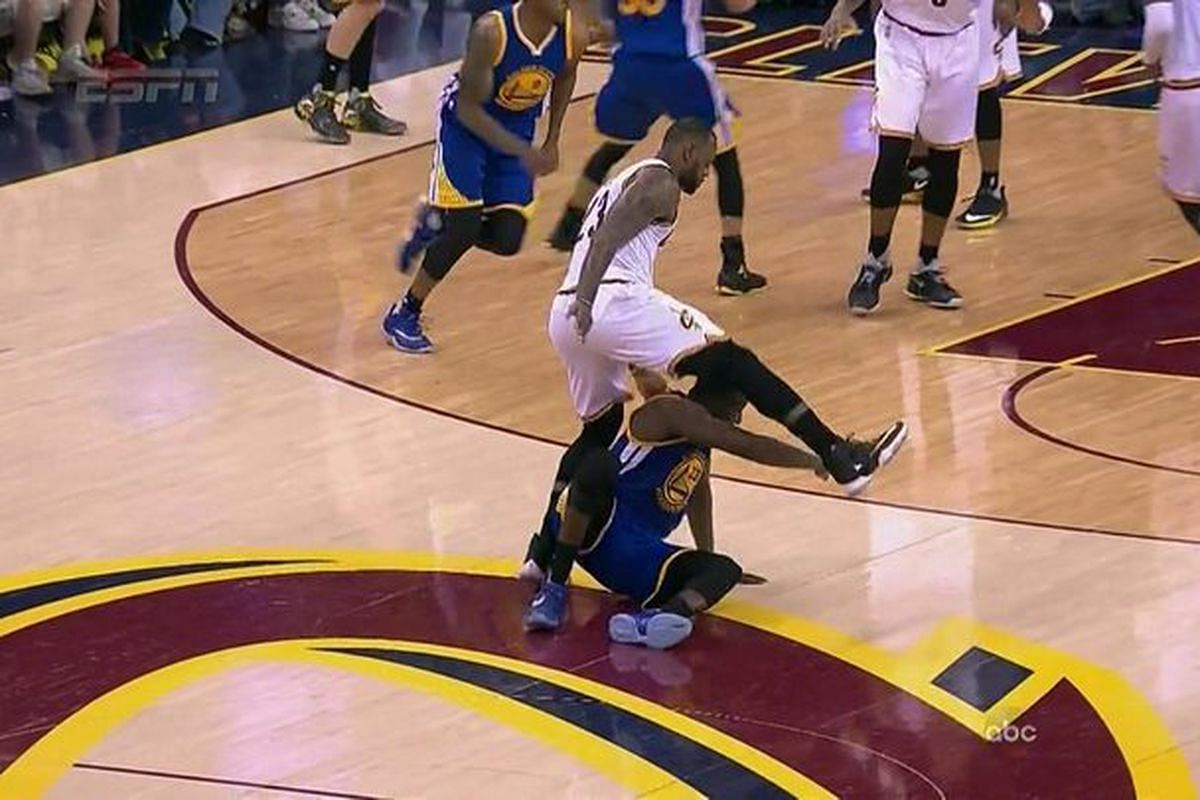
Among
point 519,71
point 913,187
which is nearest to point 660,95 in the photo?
point 519,71

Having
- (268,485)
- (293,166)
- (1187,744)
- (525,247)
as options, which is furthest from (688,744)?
(293,166)

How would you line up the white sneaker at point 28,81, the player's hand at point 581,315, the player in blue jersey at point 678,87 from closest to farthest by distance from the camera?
1. the player's hand at point 581,315
2. the player in blue jersey at point 678,87
3. the white sneaker at point 28,81

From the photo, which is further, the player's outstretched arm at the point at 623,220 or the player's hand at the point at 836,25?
the player's hand at the point at 836,25

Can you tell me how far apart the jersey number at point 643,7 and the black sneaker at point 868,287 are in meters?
1.07

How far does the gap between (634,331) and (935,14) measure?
2.67m

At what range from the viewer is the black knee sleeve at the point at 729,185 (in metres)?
8.73

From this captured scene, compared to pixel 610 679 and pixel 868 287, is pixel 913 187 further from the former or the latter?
pixel 610 679

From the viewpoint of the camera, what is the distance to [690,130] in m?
6.20

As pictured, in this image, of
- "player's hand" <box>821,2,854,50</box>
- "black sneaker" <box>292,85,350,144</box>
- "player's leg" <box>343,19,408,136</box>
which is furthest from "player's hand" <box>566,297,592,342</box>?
"player's leg" <box>343,19,408,136</box>

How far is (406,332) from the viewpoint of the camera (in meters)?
8.18

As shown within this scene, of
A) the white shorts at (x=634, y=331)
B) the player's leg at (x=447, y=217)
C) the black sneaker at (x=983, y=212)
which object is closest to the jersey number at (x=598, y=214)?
the white shorts at (x=634, y=331)

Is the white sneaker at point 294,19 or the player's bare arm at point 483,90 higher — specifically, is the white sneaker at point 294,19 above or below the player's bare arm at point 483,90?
below

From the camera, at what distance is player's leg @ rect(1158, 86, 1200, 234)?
7.45 meters

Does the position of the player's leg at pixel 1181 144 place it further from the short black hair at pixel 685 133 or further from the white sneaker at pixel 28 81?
the white sneaker at pixel 28 81
